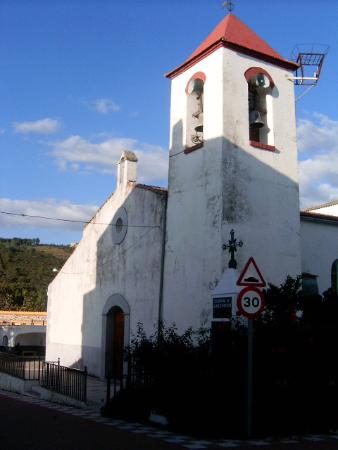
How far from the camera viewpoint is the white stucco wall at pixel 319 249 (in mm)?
17109

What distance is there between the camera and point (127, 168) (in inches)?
752

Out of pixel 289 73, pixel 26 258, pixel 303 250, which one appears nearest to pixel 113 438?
pixel 303 250

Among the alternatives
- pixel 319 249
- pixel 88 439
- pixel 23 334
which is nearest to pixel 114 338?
pixel 319 249

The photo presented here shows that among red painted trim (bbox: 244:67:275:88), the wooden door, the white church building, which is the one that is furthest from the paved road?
red painted trim (bbox: 244:67:275:88)

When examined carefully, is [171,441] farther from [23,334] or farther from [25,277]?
[25,277]

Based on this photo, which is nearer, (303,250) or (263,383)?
(263,383)

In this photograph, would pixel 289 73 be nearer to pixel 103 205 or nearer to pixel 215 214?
pixel 215 214

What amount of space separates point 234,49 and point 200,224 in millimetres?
5216

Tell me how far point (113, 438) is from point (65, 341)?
13.8 meters

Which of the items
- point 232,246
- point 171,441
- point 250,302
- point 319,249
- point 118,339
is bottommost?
point 171,441

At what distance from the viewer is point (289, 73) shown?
53.7 ft

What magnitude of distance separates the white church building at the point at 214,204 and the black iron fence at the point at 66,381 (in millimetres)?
2581

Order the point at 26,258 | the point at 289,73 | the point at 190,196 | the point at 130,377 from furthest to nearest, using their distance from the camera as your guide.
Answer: the point at 26,258, the point at 289,73, the point at 190,196, the point at 130,377

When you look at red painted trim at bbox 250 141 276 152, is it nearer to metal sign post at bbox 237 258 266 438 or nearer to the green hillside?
metal sign post at bbox 237 258 266 438
